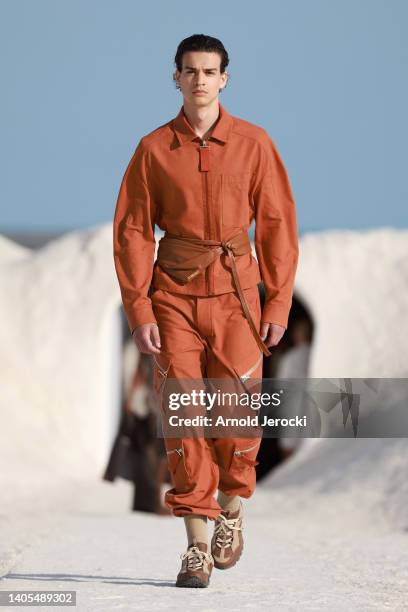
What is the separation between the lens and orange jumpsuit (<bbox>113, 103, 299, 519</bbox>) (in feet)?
14.5

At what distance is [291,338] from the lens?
2089 cm

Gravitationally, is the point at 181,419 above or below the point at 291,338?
above

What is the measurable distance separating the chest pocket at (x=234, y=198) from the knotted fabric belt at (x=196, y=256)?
6cm

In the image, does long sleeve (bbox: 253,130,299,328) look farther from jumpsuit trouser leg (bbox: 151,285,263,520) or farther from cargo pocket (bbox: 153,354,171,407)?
cargo pocket (bbox: 153,354,171,407)

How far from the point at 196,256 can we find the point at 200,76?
0.63 meters

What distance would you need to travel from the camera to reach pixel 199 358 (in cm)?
445

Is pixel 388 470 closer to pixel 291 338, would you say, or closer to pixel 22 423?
pixel 22 423

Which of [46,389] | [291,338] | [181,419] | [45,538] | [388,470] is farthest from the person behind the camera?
[291,338]

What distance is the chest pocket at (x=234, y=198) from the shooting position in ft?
14.6

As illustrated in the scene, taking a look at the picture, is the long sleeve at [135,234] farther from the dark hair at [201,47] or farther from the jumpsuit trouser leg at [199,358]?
the dark hair at [201,47]

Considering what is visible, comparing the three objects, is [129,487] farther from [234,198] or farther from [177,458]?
[234,198]

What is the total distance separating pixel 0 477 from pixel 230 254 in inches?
395

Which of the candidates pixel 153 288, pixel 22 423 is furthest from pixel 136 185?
pixel 22 423

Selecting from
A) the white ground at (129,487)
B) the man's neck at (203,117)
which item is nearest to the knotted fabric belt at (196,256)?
the man's neck at (203,117)
